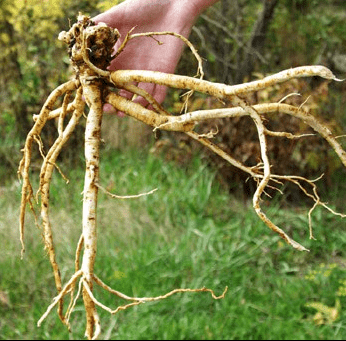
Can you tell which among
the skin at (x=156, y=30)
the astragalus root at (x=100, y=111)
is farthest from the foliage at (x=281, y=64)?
the astragalus root at (x=100, y=111)

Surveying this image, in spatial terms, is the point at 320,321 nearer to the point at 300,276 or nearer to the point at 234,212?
the point at 300,276

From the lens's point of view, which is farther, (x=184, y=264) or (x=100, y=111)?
(x=184, y=264)

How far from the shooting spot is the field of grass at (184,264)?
2715mm

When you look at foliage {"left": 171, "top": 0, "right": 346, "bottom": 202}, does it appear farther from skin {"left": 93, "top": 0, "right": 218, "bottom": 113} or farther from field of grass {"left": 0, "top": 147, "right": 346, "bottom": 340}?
skin {"left": 93, "top": 0, "right": 218, "bottom": 113}

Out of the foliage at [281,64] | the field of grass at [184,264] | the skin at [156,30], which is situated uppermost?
the foliage at [281,64]

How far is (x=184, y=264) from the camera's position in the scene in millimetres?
3033

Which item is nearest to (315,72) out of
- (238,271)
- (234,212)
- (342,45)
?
(238,271)

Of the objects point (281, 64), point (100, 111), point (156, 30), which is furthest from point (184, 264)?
point (281, 64)

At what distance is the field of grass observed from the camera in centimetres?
271

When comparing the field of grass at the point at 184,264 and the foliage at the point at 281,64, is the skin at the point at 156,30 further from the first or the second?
the foliage at the point at 281,64

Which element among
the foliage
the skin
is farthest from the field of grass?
the skin

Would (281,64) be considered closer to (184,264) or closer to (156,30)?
(184,264)

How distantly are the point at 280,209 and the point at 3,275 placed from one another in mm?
1665

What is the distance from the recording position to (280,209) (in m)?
3.81
